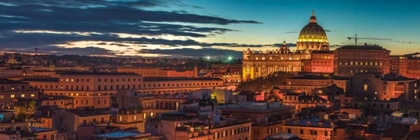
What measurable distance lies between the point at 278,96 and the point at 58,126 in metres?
46.4

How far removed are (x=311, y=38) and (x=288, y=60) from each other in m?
22.9

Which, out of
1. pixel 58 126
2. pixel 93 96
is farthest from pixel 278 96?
pixel 58 126

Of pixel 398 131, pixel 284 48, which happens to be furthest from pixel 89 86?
pixel 398 131

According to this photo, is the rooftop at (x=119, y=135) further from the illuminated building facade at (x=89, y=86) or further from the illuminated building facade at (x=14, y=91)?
the illuminated building facade at (x=89, y=86)

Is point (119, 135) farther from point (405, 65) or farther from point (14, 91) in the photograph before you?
point (405, 65)

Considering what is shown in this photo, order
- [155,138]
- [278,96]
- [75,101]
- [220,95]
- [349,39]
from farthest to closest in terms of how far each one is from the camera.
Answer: [349,39], [75,101], [278,96], [220,95], [155,138]

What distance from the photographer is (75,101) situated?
11219 centimetres

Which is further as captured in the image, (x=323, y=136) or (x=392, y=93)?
(x=392, y=93)

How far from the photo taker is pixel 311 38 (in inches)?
7475

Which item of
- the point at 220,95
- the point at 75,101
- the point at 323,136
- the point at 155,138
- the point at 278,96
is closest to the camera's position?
the point at 155,138

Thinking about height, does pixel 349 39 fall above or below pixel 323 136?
above

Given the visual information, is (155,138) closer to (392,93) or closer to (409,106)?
(409,106)

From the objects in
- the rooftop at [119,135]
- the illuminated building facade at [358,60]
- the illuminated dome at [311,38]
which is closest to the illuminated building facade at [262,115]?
the rooftop at [119,135]

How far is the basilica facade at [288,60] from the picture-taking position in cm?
16238
